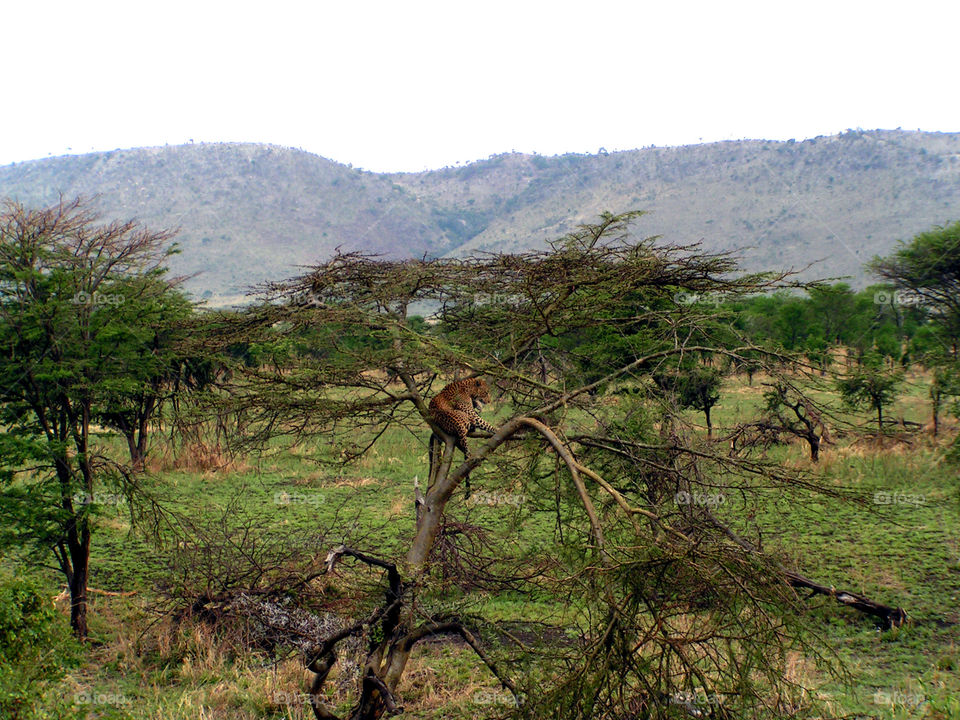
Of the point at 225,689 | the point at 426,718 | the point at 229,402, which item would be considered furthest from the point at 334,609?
the point at 229,402

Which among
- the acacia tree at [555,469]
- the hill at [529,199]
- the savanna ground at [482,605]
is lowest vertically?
the savanna ground at [482,605]

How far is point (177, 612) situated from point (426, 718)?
3427mm

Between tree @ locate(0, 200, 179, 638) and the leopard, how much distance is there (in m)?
4.24

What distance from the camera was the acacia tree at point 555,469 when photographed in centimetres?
383

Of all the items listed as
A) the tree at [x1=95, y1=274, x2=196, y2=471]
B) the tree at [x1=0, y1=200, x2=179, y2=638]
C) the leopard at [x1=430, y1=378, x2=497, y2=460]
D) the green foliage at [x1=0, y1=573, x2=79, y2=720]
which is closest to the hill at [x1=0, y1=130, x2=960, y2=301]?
the tree at [x1=95, y1=274, x2=196, y2=471]

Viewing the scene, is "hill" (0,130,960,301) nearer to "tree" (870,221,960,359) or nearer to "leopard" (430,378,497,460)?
"tree" (870,221,960,359)

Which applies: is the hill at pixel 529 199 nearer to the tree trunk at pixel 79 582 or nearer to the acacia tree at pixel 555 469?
the tree trunk at pixel 79 582

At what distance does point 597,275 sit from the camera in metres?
6.10

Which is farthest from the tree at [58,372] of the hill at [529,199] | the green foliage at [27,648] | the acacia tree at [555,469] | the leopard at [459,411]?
the hill at [529,199]

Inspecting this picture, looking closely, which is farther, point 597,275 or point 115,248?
point 115,248

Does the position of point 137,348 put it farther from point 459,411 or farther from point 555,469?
point 555,469

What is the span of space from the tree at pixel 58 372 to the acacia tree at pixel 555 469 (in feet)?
8.34

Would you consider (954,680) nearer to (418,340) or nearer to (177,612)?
(418,340)

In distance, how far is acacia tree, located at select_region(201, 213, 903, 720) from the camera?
12.6 ft
